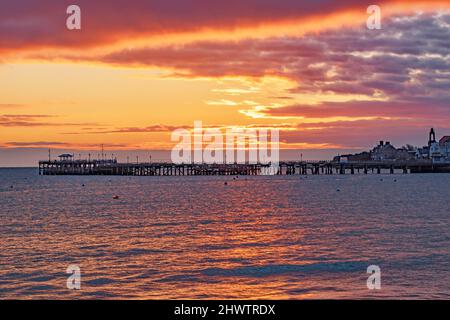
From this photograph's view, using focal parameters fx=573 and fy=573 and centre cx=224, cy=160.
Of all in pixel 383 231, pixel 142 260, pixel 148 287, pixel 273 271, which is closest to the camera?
pixel 148 287

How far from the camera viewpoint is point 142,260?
29609 millimetres

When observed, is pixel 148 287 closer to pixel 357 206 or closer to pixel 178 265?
pixel 178 265

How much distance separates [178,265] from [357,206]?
Answer: 144ft

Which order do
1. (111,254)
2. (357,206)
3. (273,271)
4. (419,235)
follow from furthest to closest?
(357,206), (419,235), (111,254), (273,271)

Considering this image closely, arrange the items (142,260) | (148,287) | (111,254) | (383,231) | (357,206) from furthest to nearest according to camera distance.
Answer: (357,206)
(383,231)
(111,254)
(142,260)
(148,287)
